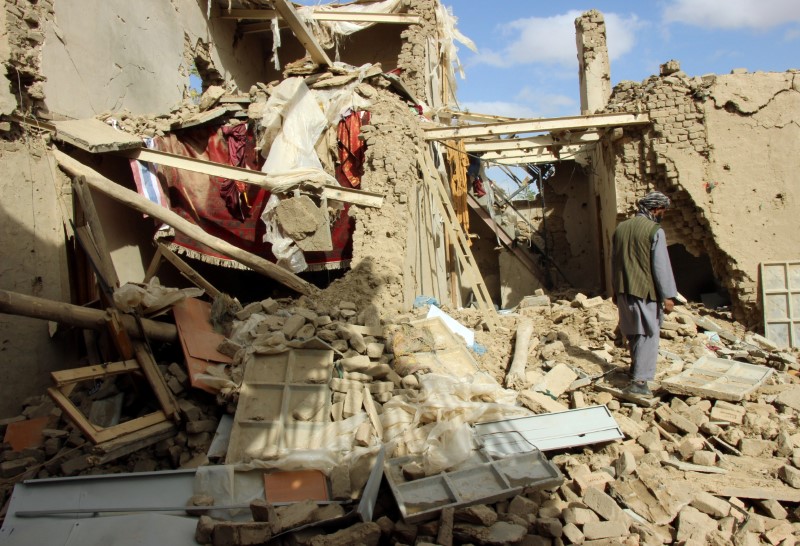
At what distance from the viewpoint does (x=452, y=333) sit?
Result: 5195 millimetres

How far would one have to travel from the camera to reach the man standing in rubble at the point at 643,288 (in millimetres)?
4387

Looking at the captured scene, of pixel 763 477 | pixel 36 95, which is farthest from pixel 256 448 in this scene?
pixel 36 95

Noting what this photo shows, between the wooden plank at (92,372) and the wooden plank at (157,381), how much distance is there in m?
0.07

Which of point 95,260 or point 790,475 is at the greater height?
point 95,260

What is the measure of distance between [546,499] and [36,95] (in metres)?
5.77

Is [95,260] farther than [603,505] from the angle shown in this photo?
Yes

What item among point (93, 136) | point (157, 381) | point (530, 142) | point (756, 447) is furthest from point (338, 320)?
point (530, 142)

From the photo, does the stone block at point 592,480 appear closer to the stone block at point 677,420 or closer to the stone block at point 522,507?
the stone block at point 522,507

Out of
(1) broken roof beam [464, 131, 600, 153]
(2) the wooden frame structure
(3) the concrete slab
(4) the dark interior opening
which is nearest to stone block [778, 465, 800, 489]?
(3) the concrete slab

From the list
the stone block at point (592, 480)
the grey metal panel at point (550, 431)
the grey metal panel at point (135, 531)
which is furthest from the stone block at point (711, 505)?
the grey metal panel at point (135, 531)

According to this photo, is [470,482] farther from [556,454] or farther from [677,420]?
[677,420]

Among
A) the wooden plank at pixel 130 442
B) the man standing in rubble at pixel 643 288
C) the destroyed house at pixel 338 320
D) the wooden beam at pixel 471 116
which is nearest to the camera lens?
the destroyed house at pixel 338 320

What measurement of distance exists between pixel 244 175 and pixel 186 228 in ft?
2.68

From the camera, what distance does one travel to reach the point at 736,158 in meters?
7.36
